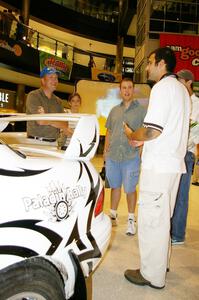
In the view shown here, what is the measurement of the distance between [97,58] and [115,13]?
142 inches

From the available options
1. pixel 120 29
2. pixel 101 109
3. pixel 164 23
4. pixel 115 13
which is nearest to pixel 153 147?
pixel 101 109

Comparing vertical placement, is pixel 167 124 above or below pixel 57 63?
below

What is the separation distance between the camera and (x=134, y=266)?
3.08 m

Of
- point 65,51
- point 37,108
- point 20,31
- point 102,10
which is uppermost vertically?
point 102,10

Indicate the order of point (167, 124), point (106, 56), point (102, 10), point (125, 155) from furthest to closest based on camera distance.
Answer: point (106, 56) → point (102, 10) → point (125, 155) → point (167, 124)

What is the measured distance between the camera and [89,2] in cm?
2564

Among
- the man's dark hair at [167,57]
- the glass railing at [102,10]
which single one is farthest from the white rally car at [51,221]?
the glass railing at [102,10]

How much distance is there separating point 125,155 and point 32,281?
2.73 m

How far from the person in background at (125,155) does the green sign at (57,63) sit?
12242mm

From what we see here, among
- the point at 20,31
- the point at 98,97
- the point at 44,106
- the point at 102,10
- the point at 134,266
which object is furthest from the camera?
the point at 102,10

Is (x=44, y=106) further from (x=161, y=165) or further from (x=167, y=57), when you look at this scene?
(x=161, y=165)

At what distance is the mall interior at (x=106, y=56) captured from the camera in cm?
288

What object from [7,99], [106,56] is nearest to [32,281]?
[7,99]

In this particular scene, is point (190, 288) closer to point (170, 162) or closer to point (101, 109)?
point (170, 162)
